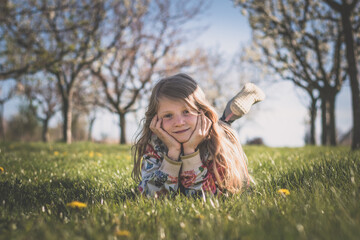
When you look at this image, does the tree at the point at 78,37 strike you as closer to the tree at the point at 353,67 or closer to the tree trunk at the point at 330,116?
the tree at the point at 353,67

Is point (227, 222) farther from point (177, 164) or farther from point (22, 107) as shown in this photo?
point (22, 107)

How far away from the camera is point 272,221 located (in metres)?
1.42

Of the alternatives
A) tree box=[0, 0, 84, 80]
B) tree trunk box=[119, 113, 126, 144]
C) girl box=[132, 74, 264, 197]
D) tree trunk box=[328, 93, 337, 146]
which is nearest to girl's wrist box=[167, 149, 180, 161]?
girl box=[132, 74, 264, 197]

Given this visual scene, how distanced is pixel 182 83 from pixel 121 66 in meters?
17.1

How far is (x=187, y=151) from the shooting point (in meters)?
2.28

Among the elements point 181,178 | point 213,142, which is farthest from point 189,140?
point 181,178

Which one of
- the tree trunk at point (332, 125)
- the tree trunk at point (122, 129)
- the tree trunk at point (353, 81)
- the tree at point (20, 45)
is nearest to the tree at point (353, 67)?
the tree trunk at point (353, 81)

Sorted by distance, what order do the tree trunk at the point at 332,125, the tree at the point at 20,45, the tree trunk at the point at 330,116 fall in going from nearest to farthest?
the tree at the point at 20,45, the tree trunk at the point at 332,125, the tree trunk at the point at 330,116

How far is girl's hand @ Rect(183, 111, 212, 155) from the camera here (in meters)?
2.23

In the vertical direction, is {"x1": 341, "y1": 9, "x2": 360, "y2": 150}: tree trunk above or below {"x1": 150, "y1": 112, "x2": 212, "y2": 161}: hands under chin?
above

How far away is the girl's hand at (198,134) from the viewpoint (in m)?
2.23

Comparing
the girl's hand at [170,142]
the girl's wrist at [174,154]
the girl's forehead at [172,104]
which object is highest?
the girl's forehead at [172,104]

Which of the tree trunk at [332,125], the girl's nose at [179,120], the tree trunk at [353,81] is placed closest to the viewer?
the girl's nose at [179,120]

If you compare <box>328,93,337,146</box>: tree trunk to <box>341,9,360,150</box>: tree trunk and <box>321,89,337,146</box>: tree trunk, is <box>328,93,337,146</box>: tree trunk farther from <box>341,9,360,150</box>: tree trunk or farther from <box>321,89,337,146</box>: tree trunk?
<box>341,9,360,150</box>: tree trunk
